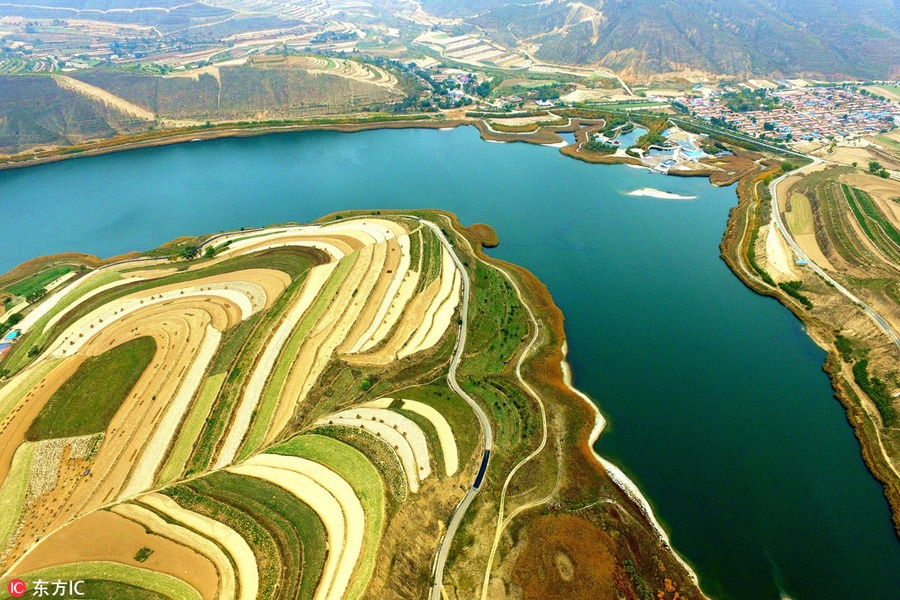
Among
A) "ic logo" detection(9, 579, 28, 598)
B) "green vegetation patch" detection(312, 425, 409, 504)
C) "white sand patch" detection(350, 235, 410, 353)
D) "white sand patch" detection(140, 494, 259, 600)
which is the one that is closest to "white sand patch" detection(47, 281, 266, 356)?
"white sand patch" detection(350, 235, 410, 353)

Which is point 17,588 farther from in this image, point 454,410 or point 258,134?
point 258,134

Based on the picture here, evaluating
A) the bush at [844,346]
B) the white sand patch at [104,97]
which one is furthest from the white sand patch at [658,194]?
the white sand patch at [104,97]

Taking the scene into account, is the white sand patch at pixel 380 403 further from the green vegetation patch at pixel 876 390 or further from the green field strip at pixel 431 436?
the green vegetation patch at pixel 876 390

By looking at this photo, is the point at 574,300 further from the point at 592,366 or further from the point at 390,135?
the point at 390,135

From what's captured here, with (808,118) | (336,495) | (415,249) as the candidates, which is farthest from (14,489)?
(808,118)

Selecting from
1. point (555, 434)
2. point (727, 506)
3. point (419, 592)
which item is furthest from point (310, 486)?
point (727, 506)

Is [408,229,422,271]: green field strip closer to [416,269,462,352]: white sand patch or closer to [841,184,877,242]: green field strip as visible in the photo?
[416,269,462,352]: white sand patch
